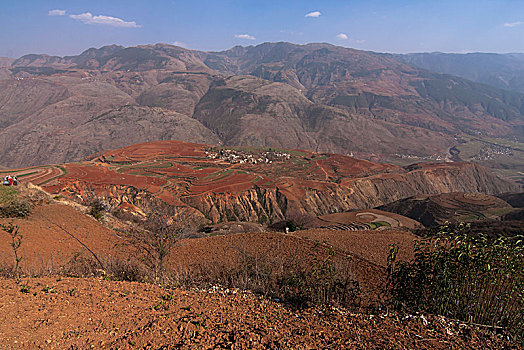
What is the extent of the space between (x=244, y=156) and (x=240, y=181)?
19.0 meters

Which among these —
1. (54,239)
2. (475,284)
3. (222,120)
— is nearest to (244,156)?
(54,239)

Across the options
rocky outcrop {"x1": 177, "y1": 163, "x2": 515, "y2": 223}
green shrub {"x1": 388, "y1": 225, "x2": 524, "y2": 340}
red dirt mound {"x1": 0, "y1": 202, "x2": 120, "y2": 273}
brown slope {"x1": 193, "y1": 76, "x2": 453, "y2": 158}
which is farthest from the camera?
brown slope {"x1": 193, "y1": 76, "x2": 453, "y2": 158}

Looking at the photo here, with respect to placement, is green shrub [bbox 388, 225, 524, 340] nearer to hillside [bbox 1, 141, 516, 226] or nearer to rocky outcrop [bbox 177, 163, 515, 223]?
hillside [bbox 1, 141, 516, 226]

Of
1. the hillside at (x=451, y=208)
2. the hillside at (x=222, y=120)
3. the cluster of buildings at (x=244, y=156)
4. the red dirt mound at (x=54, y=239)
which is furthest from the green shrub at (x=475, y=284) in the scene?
the hillside at (x=222, y=120)

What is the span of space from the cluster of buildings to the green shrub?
54307 mm

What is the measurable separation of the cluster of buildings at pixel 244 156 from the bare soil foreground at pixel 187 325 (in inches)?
2118

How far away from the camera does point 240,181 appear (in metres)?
46.7

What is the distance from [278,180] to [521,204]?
141ft

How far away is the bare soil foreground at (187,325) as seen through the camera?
14.0 ft

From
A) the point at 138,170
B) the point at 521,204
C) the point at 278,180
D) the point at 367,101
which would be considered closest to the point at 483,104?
the point at 367,101

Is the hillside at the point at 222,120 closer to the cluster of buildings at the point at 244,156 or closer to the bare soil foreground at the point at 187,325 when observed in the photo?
the cluster of buildings at the point at 244,156

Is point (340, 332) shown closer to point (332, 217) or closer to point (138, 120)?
point (332, 217)

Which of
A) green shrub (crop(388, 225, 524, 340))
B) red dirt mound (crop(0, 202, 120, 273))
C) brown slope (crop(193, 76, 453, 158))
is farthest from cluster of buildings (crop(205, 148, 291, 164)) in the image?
green shrub (crop(388, 225, 524, 340))

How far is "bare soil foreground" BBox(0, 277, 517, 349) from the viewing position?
14.0 ft
